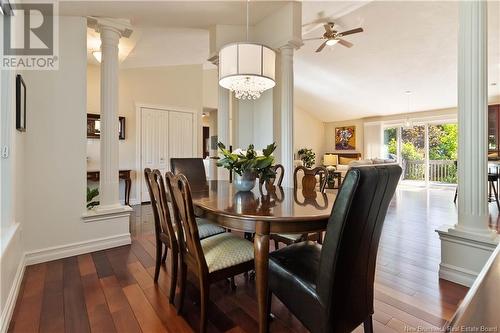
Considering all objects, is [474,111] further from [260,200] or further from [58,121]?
[58,121]

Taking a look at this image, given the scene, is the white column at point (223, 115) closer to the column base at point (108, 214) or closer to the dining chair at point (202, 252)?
the column base at point (108, 214)

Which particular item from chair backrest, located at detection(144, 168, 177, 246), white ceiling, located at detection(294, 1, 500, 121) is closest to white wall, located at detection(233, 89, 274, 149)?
white ceiling, located at detection(294, 1, 500, 121)

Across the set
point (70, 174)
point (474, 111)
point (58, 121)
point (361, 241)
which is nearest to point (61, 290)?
point (70, 174)

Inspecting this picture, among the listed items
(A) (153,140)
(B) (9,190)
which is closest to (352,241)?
(B) (9,190)

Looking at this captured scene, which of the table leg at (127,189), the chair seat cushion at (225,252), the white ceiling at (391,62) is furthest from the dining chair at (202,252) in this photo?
the table leg at (127,189)

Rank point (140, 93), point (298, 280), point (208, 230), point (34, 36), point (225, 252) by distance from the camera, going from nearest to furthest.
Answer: point (298, 280), point (225, 252), point (208, 230), point (34, 36), point (140, 93)

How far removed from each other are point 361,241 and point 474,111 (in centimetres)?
165

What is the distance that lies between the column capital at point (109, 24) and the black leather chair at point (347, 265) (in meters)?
3.09

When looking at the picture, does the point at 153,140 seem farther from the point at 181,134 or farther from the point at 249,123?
the point at 249,123

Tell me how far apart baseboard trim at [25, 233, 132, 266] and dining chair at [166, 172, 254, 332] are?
155 cm

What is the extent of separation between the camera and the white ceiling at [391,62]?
398 cm

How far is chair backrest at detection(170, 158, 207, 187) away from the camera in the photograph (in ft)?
9.02

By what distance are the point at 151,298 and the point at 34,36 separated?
260cm

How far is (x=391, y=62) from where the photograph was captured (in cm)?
546
